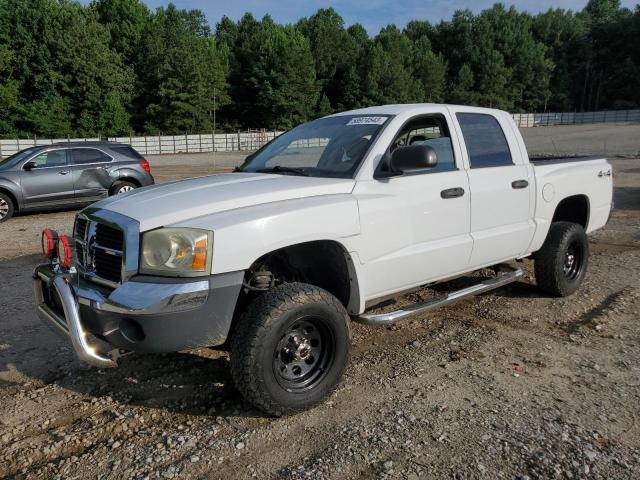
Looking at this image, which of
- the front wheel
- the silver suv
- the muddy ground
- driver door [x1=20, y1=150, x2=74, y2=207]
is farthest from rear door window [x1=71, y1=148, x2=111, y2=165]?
the front wheel

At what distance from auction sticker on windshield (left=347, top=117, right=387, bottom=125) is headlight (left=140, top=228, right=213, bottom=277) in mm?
1719

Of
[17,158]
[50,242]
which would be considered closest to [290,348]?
[50,242]

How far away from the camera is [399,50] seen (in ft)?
289

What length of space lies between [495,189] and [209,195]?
7.93 ft

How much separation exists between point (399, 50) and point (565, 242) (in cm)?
8885

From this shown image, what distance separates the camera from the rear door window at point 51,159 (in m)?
11.6

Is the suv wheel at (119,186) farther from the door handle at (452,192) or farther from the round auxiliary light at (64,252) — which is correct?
the door handle at (452,192)

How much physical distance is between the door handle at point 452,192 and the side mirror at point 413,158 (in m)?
0.51

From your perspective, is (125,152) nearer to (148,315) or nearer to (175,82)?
(148,315)

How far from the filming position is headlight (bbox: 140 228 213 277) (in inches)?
116

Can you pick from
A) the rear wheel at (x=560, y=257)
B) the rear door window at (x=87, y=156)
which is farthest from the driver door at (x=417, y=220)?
the rear door window at (x=87, y=156)

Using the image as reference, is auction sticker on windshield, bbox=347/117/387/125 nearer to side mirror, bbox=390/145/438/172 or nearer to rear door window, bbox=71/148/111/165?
side mirror, bbox=390/145/438/172

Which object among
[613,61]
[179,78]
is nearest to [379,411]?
[179,78]

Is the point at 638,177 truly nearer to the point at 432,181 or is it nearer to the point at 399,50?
the point at 432,181
